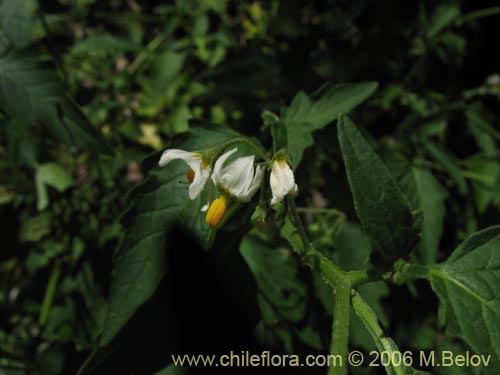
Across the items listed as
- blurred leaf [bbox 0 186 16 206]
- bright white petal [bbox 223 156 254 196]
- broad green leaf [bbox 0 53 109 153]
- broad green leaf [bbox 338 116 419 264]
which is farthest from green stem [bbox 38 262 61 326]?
broad green leaf [bbox 338 116 419 264]

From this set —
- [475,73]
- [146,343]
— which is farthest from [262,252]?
[475,73]

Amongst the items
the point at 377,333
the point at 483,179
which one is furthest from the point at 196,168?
the point at 483,179

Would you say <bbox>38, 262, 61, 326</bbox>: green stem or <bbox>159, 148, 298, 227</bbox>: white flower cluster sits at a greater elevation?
<bbox>159, 148, 298, 227</bbox>: white flower cluster

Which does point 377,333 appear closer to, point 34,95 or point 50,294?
point 34,95

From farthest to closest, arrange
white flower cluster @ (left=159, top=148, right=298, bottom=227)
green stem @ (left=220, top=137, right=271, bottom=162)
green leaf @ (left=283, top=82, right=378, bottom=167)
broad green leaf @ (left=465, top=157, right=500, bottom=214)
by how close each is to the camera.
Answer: broad green leaf @ (left=465, top=157, right=500, bottom=214) < green leaf @ (left=283, top=82, right=378, bottom=167) < green stem @ (left=220, top=137, right=271, bottom=162) < white flower cluster @ (left=159, top=148, right=298, bottom=227)

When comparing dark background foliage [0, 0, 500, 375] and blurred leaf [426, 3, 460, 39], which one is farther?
blurred leaf [426, 3, 460, 39]

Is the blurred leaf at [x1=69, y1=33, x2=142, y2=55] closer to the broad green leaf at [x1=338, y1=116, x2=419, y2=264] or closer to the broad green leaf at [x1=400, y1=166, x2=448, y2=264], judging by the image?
the broad green leaf at [x1=400, y1=166, x2=448, y2=264]
